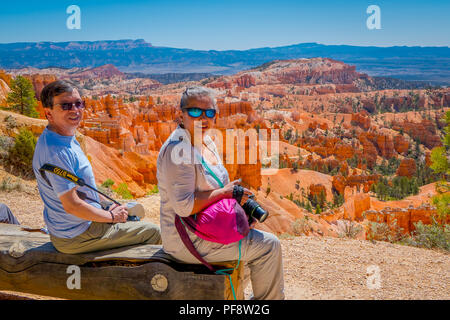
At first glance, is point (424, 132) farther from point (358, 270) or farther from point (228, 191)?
point (228, 191)

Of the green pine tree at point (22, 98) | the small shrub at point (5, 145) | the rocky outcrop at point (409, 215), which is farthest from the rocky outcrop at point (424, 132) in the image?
the small shrub at point (5, 145)

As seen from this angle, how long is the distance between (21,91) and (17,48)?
419ft

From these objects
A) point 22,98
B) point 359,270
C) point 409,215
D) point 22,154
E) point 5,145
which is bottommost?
point 409,215

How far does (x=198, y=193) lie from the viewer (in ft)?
7.38

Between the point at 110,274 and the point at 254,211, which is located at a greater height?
the point at 254,211

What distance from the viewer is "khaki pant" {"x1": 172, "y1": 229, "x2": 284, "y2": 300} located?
91.8 inches

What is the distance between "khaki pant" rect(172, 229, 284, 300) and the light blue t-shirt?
78 centimetres

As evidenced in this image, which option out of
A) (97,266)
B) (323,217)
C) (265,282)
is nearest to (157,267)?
(97,266)

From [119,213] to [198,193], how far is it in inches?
30.4

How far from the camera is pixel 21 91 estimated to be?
1958 centimetres

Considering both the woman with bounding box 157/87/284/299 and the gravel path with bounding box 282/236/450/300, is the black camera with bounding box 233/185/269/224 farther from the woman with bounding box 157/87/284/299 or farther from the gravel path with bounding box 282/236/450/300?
the gravel path with bounding box 282/236/450/300

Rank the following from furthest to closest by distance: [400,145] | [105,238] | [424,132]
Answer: [424,132], [400,145], [105,238]

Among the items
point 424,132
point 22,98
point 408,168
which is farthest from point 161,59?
point 22,98
